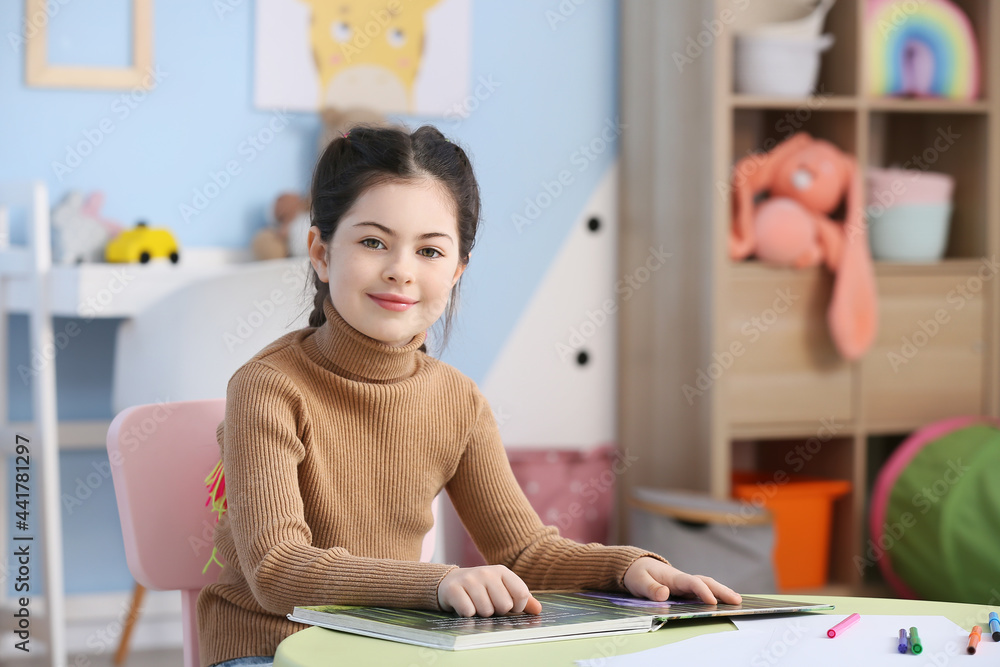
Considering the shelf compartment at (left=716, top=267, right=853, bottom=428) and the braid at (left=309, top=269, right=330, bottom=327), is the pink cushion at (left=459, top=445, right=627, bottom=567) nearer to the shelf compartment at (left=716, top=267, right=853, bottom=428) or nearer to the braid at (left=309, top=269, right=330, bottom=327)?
the shelf compartment at (left=716, top=267, right=853, bottom=428)

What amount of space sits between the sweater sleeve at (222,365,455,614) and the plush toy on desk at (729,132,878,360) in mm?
1781

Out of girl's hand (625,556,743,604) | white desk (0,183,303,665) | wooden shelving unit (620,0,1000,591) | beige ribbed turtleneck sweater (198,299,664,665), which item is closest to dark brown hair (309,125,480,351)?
beige ribbed turtleneck sweater (198,299,664,665)

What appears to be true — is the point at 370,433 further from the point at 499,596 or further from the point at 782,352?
the point at 782,352

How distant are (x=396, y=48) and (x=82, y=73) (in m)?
0.75

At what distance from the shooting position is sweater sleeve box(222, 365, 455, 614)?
0.76m

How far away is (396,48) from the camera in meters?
2.61

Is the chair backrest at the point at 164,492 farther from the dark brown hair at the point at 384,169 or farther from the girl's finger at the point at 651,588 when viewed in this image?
the girl's finger at the point at 651,588

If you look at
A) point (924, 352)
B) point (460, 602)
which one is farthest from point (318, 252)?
point (924, 352)

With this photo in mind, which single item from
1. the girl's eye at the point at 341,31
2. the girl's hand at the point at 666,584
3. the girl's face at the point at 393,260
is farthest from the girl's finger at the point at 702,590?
the girl's eye at the point at 341,31

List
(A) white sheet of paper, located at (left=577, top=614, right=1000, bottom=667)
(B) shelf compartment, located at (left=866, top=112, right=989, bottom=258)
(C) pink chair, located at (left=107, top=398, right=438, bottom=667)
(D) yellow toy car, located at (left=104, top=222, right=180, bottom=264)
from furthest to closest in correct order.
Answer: (B) shelf compartment, located at (left=866, top=112, right=989, bottom=258) → (D) yellow toy car, located at (left=104, top=222, right=180, bottom=264) → (C) pink chair, located at (left=107, top=398, right=438, bottom=667) → (A) white sheet of paper, located at (left=577, top=614, right=1000, bottom=667)

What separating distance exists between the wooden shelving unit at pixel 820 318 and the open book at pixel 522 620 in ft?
5.70

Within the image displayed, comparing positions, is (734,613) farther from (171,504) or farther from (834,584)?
(834,584)

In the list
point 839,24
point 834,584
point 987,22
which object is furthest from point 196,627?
point 987,22

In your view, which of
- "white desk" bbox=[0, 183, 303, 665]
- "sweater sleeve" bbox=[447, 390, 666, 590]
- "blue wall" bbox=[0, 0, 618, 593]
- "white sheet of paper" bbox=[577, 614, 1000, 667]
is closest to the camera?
"white sheet of paper" bbox=[577, 614, 1000, 667]
